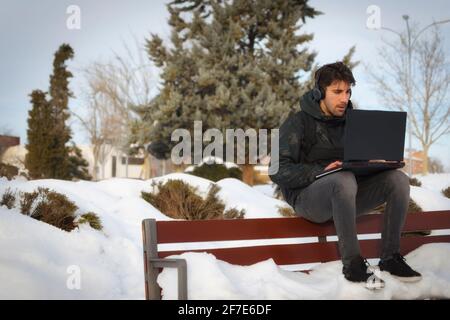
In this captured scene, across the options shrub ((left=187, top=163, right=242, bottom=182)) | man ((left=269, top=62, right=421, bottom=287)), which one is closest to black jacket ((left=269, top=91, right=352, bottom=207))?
man ((left=269, top=62, right=421, bottom=287))

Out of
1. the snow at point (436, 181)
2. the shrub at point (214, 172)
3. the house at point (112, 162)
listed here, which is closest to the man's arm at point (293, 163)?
the snow at point (436, 181)

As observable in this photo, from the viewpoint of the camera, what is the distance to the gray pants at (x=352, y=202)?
2967 millimetres

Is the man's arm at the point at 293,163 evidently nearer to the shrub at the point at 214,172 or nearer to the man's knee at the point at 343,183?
the man's knee at the point at 343,183

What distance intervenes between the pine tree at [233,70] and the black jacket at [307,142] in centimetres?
1416

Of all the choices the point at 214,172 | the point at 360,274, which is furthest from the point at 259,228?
the point at 214,172

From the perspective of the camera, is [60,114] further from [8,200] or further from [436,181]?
[8,200]

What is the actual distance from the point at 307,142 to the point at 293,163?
197mm

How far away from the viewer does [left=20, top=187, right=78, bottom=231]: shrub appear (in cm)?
657

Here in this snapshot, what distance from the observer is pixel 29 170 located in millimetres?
19062

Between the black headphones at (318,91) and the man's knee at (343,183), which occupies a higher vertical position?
the black headphones at (318,91)

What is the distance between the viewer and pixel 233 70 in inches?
739

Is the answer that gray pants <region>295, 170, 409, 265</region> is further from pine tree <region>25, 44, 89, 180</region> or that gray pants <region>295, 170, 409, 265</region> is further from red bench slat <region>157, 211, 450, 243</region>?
pine tree <region>25, 44, 89, 180</region>

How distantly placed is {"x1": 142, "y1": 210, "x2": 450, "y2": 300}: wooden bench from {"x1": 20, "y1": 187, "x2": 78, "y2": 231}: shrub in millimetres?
3979

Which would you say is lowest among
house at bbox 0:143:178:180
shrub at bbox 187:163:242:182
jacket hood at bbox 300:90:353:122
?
house at bbox 0:143:178:180
